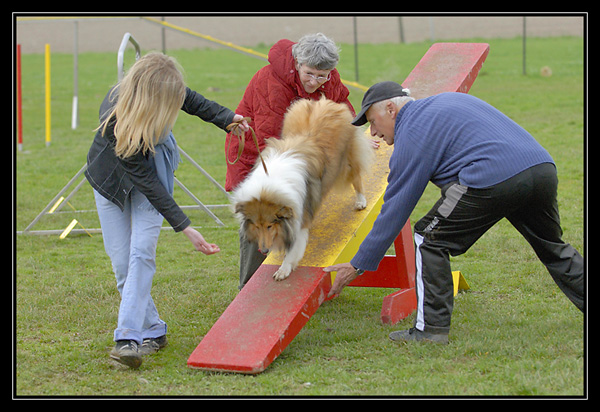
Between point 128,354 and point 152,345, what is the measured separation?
48cm

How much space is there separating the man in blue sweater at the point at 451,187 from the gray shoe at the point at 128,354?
1410 mm

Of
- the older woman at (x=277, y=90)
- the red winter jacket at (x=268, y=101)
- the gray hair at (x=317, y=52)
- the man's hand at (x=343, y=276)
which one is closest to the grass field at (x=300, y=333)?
the man's hand at (x=343, y=276)

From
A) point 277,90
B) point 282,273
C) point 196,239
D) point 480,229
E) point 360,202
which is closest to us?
point 196,239

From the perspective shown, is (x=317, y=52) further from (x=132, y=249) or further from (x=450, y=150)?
(x=132, y=249)

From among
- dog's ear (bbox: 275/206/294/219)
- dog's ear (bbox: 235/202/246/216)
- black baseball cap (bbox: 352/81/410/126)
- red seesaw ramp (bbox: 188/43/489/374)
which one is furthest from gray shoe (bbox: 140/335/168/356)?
black baseball cap (bbox: 352/81/410/126)

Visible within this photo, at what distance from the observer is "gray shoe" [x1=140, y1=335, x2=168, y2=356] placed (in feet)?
15.0

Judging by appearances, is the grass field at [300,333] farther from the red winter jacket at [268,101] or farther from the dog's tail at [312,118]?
the dog's tail at [312,118]

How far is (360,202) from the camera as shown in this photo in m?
5.51

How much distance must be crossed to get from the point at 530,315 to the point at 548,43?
23.9 meters

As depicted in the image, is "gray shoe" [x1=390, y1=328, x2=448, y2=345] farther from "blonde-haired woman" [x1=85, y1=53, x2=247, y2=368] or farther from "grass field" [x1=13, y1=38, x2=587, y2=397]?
"blonde-haired woman" [x1=85, y1=53, x2=247, y2=368]

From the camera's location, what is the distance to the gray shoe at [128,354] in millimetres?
4215

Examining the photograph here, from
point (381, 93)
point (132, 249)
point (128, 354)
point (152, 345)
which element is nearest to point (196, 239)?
point (132, 249)

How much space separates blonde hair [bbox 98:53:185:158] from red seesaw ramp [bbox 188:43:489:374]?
4.38 feet

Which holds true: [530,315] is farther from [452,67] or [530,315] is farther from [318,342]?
[452,67]
